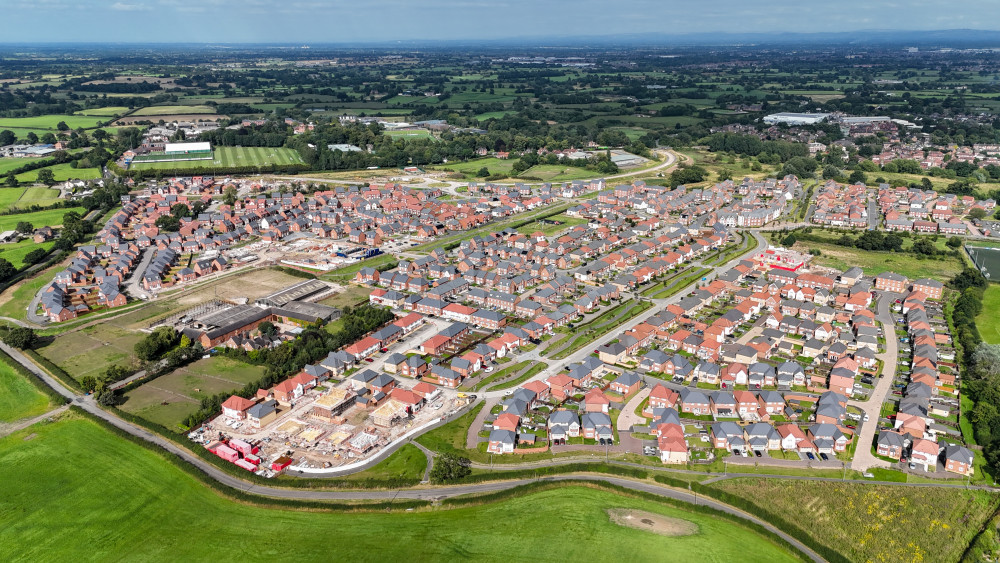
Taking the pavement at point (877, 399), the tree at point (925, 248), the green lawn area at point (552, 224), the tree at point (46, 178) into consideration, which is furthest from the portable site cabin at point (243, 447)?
the tree at point (46, 178)

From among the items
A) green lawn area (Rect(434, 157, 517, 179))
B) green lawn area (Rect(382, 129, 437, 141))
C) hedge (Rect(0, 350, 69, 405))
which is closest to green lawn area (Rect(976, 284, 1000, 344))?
hedge (Rect(0, 350, 69, 405))

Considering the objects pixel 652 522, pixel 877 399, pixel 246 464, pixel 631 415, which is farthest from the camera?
pixel 877 399

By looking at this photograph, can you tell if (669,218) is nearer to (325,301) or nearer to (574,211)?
(574,211)

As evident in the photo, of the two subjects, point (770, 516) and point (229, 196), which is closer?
point (770, 516)

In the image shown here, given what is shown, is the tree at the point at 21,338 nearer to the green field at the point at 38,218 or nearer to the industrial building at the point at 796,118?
the green field at the point at 38,218

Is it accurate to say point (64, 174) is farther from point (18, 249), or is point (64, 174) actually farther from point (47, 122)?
point (47, 122)

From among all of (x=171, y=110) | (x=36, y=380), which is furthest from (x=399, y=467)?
(x=171, y=110)
